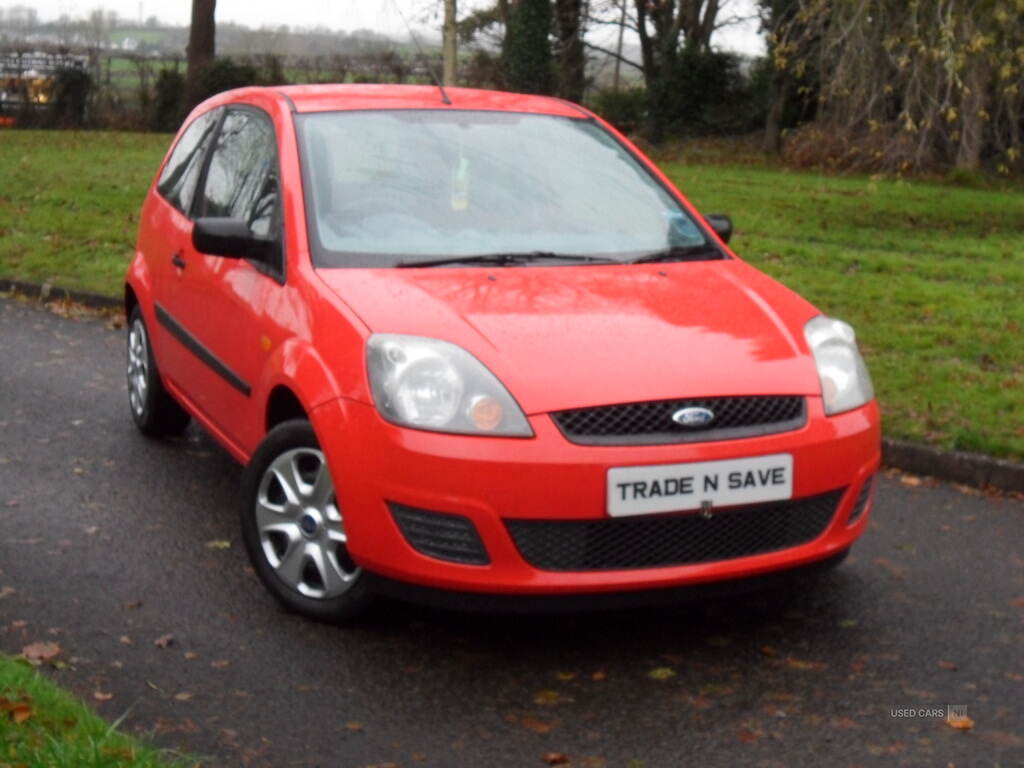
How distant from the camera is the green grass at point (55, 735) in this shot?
143 inches

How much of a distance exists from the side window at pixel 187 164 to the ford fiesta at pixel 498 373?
1.97ft

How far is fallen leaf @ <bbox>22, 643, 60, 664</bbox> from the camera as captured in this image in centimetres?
480

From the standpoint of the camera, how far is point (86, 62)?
3372 centimetres

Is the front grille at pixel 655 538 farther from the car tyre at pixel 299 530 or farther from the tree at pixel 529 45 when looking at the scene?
the tree at pixel 529 45

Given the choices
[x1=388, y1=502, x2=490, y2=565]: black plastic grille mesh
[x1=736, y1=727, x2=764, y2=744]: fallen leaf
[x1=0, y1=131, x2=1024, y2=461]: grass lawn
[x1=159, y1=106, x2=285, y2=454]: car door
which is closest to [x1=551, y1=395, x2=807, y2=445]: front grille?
[x1=388, y1=502, x2=490, y2=565]: black plastic grille mesh

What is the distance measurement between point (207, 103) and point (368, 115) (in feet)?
5.21

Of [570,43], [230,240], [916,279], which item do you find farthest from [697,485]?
[570,43]

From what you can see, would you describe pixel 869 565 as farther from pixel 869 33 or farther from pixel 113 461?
pixel 869 33

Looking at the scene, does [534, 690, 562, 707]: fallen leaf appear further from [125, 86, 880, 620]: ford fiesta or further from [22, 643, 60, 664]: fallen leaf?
[22, 643, 60, 664]: fallen leaf

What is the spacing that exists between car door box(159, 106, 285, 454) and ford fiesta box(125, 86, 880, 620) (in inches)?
0.7

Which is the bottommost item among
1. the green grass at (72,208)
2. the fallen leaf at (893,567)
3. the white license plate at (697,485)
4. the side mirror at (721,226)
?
the fallen leaf at (893,567)

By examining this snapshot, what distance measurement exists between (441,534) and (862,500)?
4.62ft

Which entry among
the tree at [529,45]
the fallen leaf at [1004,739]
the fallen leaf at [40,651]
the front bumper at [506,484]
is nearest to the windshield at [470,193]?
the front bumper at [506,484]

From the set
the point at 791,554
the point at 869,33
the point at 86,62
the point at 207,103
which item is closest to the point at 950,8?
the point at 869,33
